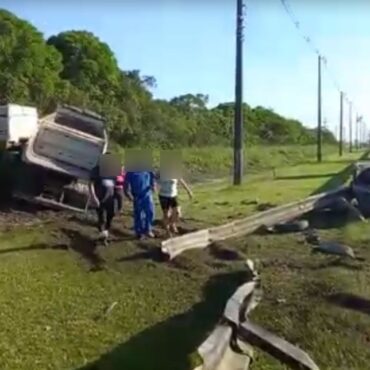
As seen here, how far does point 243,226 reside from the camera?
16.0 meters

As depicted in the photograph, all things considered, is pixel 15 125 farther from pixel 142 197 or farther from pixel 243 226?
pixel 243 226

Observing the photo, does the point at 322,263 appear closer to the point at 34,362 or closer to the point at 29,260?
the point at 29,260

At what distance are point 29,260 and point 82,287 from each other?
1.92 meters

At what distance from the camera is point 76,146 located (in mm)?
19062

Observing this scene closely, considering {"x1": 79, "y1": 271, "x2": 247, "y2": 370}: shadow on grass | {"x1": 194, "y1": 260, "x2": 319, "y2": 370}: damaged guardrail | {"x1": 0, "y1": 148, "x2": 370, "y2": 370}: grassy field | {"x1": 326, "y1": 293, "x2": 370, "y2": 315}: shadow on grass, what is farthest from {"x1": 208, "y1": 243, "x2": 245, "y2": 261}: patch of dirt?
{"x1": 194, "y1": 260, "x2": 319, "y2": 370}: damaged guardrail

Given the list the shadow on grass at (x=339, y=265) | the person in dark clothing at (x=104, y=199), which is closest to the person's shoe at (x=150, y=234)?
the person in dark clothing at (x=104, y=199)

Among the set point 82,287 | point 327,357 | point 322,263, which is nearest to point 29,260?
point 82,287

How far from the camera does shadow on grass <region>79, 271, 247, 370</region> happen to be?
727 cm

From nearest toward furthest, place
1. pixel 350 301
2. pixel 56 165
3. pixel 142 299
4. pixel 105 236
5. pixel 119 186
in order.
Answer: pixel 350 301
pixel 142 299
pixel 105 236
pixel 119 186
pixel 56 165

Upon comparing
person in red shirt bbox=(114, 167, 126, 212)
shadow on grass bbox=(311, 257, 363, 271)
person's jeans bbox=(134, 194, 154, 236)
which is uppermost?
person in red shirt bbox=(114, 167, 126, 212)

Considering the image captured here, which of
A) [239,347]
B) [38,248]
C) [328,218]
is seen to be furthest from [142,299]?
[328,218]

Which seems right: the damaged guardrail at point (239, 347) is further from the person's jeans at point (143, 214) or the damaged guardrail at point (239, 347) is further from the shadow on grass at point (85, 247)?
the person's jeans at point (143, 214)

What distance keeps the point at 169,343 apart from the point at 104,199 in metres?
6.42

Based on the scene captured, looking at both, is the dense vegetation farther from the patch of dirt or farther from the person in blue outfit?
the patch of dirt
